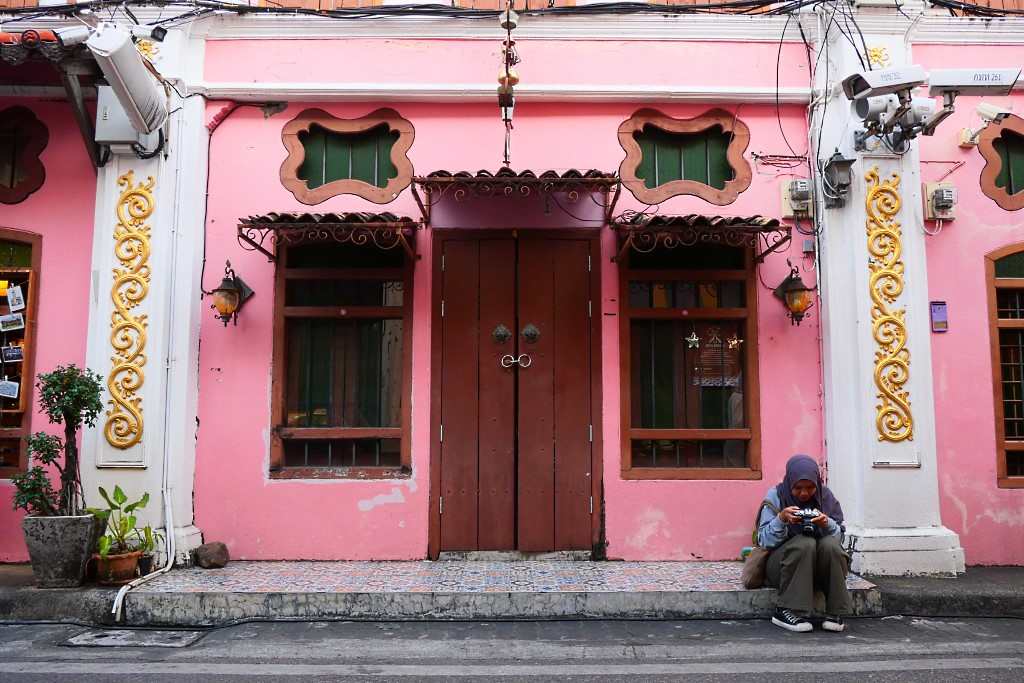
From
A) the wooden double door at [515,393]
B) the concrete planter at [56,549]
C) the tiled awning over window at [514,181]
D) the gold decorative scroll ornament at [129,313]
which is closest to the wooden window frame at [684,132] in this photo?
the wooden double door at [515,393]

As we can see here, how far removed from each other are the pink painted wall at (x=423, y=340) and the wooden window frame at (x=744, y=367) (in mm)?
84

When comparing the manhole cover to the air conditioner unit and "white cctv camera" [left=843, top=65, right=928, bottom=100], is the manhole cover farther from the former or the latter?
"white cctv camera" [left=843, top=65, right=928, bottom=100]

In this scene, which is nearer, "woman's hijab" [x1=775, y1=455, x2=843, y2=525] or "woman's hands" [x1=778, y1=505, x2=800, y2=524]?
"woman's hands" [x1=778, y1=505, x2=800, y2=524]

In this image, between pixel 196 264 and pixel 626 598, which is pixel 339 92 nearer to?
pixel 196 264

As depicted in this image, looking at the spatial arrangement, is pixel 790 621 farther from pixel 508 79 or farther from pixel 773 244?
pixel 508 79

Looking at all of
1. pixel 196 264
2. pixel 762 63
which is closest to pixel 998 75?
pixel 762 63

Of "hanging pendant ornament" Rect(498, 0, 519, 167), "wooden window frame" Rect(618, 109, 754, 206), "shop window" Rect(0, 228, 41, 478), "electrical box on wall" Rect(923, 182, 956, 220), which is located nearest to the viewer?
"hanging pendant ornament" Rect(498, 0, 519, 167)

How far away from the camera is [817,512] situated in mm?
5133

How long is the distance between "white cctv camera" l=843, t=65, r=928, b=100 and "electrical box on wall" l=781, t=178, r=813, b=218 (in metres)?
0.88

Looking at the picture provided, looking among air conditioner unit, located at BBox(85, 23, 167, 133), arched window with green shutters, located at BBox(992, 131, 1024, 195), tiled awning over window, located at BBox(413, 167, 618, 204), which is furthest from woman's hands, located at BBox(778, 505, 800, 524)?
air conditioner unit, located at BBox(85, 23, 167, 133)

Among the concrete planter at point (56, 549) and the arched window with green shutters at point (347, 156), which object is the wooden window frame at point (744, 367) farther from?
the concrete planter at point (56, 549)

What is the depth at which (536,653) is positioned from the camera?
4.69 metres

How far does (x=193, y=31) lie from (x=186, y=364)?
3037 mm

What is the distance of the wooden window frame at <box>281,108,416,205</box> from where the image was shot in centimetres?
689
